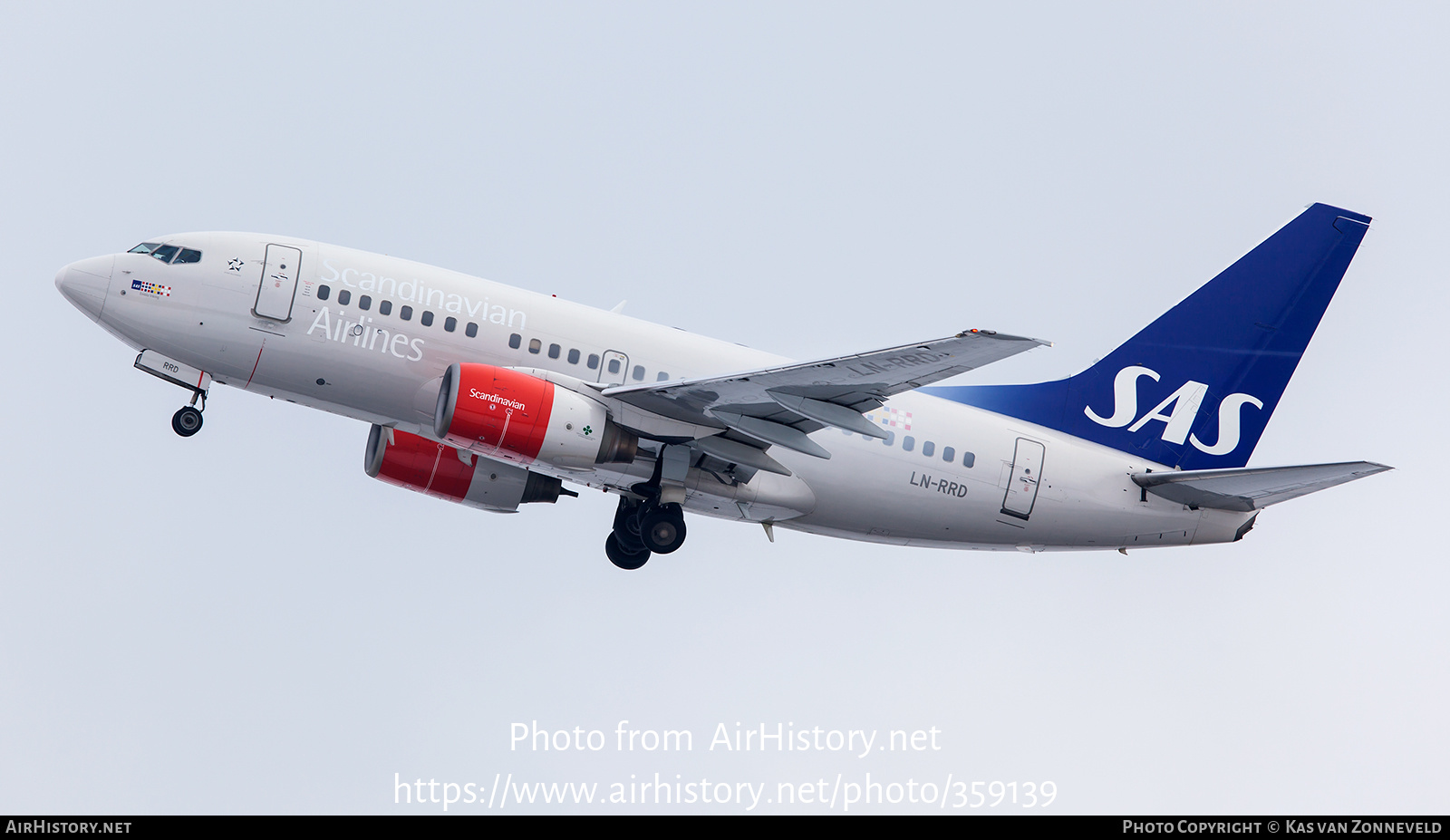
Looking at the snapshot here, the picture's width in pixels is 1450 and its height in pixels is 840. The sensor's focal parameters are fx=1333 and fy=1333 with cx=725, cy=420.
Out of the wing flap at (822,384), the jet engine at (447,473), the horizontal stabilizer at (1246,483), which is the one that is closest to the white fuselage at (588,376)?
the horizontal stabilizer at (1246,483)

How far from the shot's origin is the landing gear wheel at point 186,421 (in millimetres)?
26766

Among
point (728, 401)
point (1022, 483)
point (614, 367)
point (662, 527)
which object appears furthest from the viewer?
point (1022, 483)

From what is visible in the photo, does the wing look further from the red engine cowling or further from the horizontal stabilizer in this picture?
the horizontal stabilizer

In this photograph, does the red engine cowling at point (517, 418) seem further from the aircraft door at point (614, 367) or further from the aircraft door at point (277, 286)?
the aircraft door at point (277, 286)

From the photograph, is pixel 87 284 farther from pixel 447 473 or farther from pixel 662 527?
pixel 662 527

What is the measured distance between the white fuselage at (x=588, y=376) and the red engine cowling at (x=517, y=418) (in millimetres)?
1190

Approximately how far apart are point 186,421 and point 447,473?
581 cm

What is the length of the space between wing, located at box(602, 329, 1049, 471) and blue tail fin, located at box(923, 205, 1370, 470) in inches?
254

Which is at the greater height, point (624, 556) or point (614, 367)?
point (614, 367)

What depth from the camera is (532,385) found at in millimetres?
25172

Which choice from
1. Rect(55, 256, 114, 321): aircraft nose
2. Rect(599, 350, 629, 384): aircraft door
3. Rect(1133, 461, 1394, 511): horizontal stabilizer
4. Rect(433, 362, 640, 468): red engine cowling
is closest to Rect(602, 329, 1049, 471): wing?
Rect(599, 350, 629, 384): aircraft door

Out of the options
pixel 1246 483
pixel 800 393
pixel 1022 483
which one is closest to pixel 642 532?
pixel 800 393

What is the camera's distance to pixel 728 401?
25.8 metres

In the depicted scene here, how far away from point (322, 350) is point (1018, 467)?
14.7m
